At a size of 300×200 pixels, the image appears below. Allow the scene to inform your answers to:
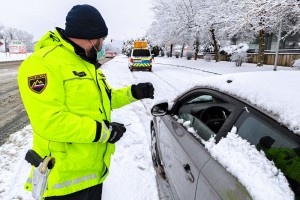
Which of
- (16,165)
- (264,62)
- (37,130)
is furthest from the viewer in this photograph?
(264,62)

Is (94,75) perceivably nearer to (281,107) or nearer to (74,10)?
(74,10)

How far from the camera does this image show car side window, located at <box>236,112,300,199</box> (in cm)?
147

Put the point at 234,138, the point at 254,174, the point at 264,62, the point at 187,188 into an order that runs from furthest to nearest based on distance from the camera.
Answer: the point at 264,62 < the point at 187,188 < the point at 234,138 < the point at 254,174

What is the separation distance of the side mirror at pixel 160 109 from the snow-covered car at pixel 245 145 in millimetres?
313

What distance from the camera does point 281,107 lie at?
1.60 metres

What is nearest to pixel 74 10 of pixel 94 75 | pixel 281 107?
pixel 94 75

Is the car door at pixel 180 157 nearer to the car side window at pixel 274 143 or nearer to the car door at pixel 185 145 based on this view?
the car door at pixel 185 145

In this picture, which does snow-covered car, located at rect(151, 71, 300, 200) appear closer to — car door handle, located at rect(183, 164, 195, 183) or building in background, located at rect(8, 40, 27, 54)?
car door handle, located at rect(183, 164, 195, 183)

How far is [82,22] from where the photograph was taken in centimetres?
183

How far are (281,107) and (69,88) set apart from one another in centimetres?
124

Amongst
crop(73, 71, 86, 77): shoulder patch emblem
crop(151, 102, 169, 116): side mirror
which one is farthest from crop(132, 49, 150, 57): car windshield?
crop(73, 71, 86, 77): shoulder patch emblem

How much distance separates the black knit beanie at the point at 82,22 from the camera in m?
1.83

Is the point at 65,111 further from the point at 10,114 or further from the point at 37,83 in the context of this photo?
the point at 10,114

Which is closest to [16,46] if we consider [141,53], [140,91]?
[141,53]
